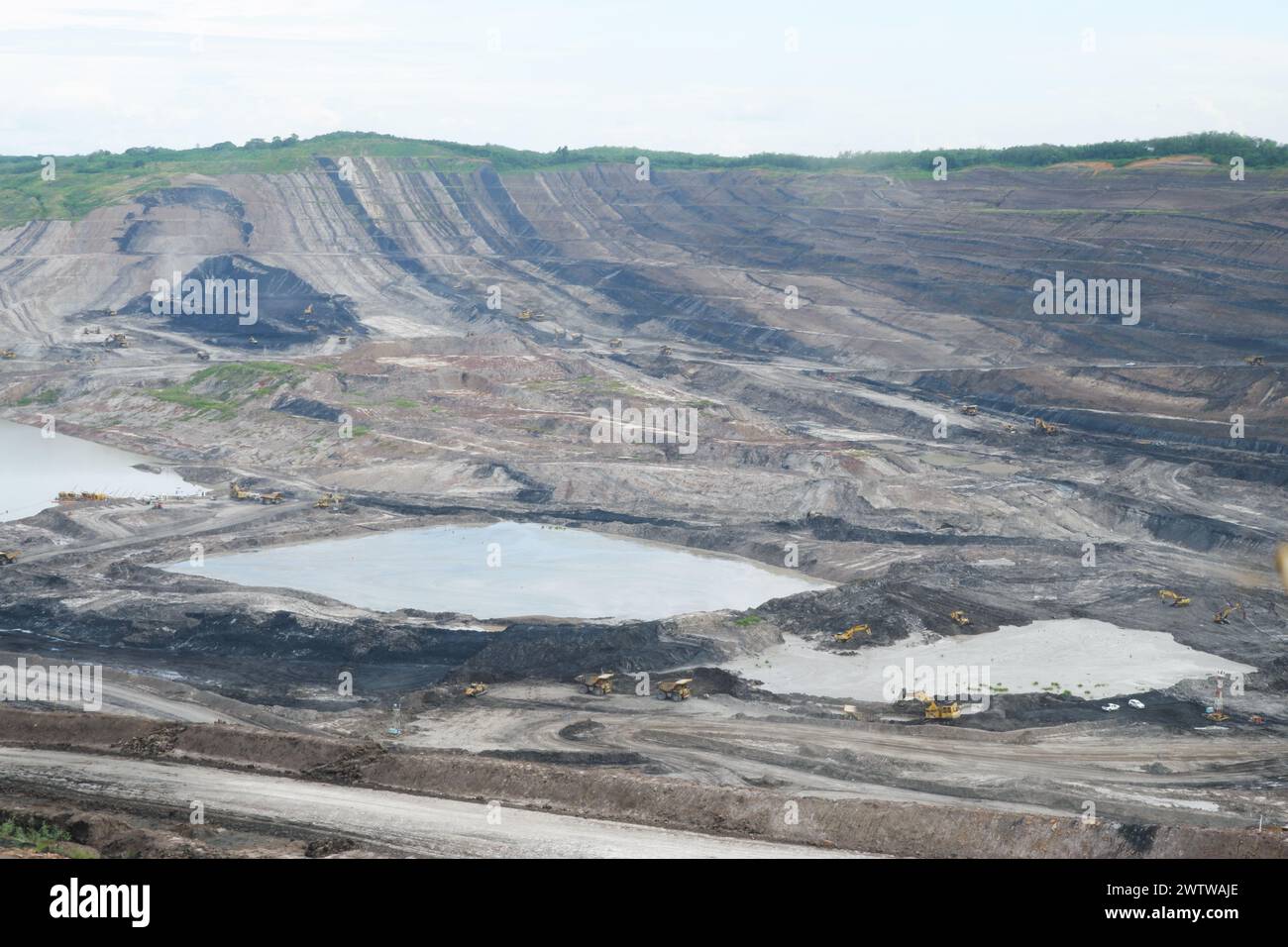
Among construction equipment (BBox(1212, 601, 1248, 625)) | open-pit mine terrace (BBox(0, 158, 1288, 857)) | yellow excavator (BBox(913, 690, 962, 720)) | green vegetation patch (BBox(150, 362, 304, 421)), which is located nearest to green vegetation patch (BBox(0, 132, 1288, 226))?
open-pit mine terrace (BBox(0, 158, 1288, 857))

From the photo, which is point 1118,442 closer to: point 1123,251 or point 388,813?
point 1123,251

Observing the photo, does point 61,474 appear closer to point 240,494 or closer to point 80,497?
point 80,497

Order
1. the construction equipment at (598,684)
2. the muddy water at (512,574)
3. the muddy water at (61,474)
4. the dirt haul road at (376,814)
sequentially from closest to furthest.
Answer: the dirt haul road at (376,814), the construction equipment at (598,684), the muddy water at (512,574), the muddy water at (61,474)

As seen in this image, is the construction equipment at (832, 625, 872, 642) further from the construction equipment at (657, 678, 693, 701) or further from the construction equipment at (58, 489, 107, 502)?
the construction equipment at (58, 489, 107, 502)

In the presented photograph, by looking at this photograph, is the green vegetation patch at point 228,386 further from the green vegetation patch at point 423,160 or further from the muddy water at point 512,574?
the green vegetation patch at point 423,160

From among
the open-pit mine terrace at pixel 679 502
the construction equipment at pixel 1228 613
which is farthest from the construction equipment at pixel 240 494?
the construction equipment at pixel 1228 613

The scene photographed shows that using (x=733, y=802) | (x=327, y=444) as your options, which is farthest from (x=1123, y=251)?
(x=733, y=802)

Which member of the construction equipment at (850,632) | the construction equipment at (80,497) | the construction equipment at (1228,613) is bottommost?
the construction equipment at (850,632)
